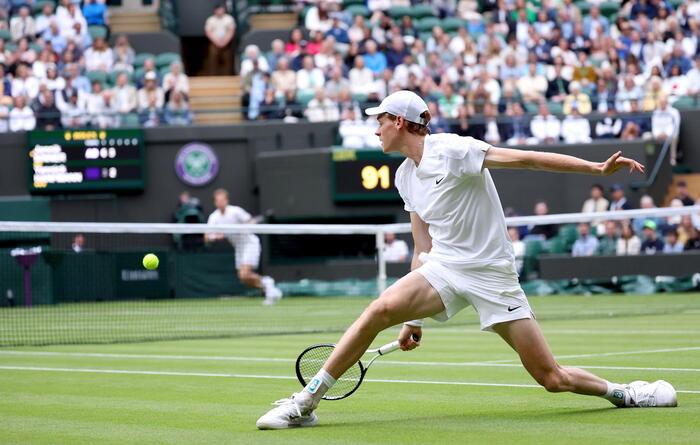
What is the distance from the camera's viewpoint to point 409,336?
23.6 feet

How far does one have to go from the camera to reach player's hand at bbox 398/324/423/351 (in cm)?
718

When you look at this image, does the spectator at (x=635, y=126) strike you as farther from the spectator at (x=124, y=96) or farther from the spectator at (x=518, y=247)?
the spectator at (x=124, y=96)

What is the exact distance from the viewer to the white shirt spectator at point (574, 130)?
24.9 meters

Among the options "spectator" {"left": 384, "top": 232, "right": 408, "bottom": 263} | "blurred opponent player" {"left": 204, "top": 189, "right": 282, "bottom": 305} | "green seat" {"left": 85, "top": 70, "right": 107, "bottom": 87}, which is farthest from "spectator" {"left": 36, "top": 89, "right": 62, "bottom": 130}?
"spectator" {"left": 384, "top": 232, "right": 408, "bottom": 263}

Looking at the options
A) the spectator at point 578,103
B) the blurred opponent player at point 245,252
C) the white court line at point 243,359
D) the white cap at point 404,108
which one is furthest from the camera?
the spectator at point 578,103

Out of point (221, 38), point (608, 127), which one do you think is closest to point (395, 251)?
point (608, 127)

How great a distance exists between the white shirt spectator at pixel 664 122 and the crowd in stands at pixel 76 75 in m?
9.65

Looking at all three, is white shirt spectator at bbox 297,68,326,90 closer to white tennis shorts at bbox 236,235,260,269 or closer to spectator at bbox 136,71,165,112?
spectator at bbox 136,71,165,112

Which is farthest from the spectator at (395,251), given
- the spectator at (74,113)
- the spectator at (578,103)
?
the spectator at (74,113)

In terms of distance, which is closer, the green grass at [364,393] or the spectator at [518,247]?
the green grass at [364,393]

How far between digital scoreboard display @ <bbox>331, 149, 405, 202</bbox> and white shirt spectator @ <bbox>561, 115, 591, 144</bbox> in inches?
134

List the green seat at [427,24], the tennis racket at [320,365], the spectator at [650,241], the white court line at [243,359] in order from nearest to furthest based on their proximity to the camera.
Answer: the tennis racket at [320,365], the white court line at [243,359], the spectator at [650,241], the green seat at [427,24]

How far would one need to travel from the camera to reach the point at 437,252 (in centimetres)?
705

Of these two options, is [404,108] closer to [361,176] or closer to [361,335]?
[361,335]
